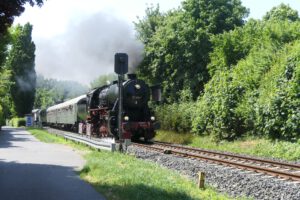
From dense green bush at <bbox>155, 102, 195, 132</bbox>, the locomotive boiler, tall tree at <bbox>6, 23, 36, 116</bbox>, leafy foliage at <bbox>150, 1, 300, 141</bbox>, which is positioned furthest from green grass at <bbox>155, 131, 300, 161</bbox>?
tall tree at <bbox>6, 23, 36, 116</bbox>

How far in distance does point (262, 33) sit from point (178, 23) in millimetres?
7950

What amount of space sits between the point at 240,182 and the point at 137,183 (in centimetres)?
256

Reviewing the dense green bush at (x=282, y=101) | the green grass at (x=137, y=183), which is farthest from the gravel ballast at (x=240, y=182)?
the dense green bush at (x=282, y=101)

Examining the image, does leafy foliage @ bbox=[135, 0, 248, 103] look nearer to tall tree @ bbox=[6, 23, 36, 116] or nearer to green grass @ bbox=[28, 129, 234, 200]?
green grass @ bbox=[28, 129, 234, 200]

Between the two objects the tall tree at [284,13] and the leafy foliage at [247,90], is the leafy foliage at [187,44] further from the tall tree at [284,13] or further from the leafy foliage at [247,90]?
the tall tree at [284,13]

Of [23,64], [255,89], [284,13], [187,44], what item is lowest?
[255,89]

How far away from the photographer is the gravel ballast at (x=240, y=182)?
9503 mm

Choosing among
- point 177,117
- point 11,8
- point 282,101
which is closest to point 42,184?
point 11,8

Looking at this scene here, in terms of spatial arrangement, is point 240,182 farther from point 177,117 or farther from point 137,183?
point 177,117

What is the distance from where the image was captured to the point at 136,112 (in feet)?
79.5

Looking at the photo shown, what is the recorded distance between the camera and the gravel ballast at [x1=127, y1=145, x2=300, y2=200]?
9503 millimetres

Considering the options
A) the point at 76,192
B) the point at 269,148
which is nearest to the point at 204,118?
the point at 269,148

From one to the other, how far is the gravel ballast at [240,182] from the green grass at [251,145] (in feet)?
13.9

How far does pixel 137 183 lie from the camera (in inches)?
383
